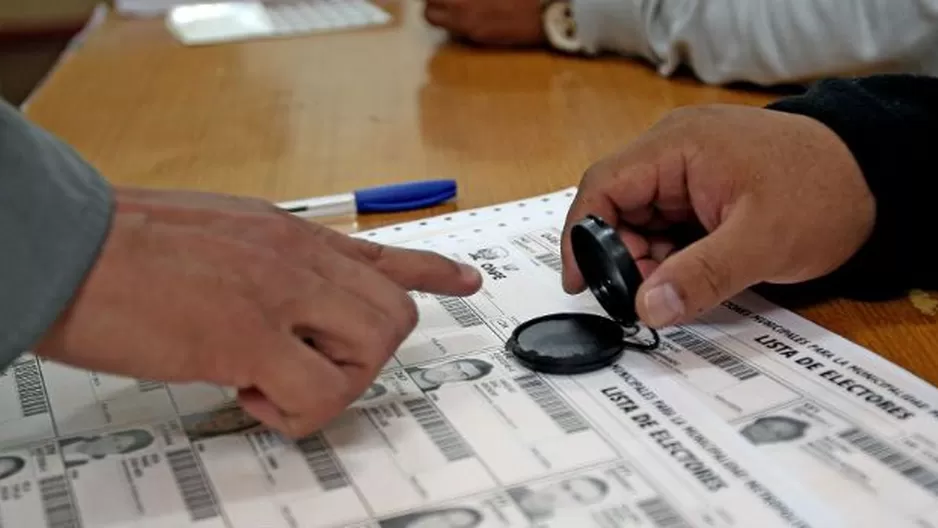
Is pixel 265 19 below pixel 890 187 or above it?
below

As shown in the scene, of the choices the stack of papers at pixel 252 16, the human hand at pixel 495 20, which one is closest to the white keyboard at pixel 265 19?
the stack of papers at pixel 252 16

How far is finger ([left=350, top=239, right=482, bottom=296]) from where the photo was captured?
58 cm

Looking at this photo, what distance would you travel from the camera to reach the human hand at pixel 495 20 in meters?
1.32

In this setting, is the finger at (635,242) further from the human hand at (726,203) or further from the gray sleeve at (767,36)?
the gray sleeve at (767,36)

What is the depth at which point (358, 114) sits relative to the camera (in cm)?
110

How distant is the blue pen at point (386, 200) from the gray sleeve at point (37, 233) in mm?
359

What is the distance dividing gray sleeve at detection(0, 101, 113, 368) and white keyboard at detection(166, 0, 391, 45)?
1.01 m

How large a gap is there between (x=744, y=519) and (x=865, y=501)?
0.05m

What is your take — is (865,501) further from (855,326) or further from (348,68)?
(348,68)

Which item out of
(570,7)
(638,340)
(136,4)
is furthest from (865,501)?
(136,4)

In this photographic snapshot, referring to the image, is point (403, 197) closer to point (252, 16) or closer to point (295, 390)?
point (295, 390)

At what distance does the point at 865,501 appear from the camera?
0.44 m

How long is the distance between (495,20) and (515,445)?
922 millimetres

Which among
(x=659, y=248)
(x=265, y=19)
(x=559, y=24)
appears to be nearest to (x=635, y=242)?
(x=659, y=248)
